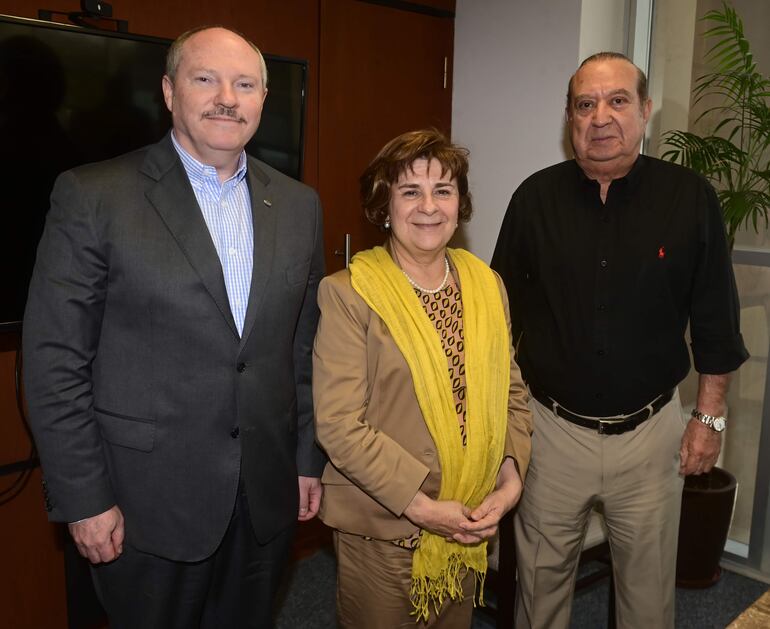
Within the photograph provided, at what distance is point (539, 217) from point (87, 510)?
4.60 ft

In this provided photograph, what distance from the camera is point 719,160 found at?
2951 mm

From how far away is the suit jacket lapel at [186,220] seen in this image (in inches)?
60.9

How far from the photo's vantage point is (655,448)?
2.07 metres

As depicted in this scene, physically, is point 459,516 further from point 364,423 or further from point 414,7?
point 414,7

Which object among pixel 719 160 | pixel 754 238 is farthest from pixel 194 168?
pixel 754 238

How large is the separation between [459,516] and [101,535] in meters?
0.77

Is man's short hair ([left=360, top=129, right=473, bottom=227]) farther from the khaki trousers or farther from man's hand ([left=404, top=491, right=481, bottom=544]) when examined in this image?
the khaki trousers

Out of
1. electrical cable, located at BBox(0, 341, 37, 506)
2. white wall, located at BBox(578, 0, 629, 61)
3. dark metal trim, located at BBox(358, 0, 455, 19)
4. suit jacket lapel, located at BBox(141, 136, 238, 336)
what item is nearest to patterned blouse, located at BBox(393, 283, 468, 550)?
suit jacket lapel, located at BBox(141, 136, 238, 336)

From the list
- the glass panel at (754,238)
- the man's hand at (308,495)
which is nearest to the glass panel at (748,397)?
the glass panel at (754,238)

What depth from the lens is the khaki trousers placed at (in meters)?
1.76

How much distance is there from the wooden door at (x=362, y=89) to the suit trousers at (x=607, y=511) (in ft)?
4.24

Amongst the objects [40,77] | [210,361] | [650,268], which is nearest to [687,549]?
[650,268]

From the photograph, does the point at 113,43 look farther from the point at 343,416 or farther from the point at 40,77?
the point at 343,416

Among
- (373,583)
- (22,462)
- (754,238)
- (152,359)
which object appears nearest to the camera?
(152,359)
